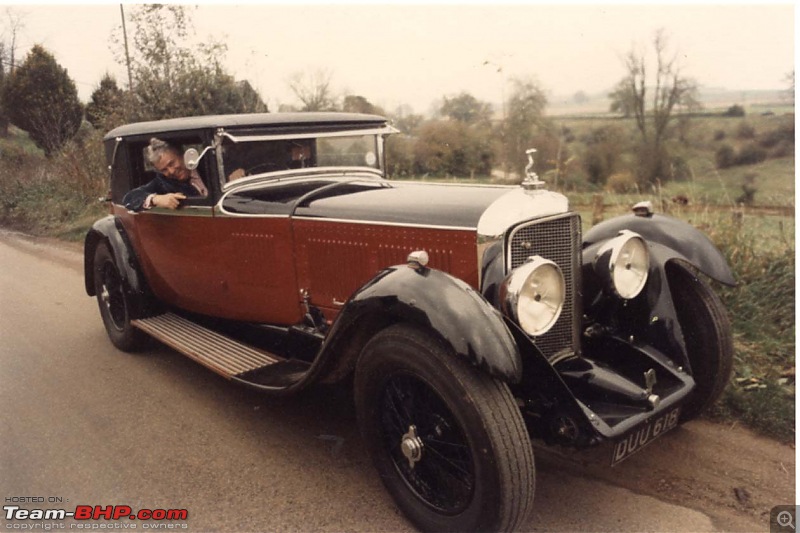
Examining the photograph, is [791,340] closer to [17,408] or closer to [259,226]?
[259,226]

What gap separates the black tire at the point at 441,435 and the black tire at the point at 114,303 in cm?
267

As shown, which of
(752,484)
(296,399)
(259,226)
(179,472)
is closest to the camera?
(752,484)

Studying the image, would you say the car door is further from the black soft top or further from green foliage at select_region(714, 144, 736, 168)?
green foliage at select_region(714, 144, 736, 168)

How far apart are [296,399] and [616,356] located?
1.87m

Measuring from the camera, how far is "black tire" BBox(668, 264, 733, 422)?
2900 millimetres

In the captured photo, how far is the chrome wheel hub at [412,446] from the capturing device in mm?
2316

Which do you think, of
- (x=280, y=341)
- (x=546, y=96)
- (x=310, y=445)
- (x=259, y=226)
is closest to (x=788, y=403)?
(x=310, y=445)

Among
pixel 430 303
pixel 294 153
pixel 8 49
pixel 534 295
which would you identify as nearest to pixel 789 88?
pixel 534 295

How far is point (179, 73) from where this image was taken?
10.2m

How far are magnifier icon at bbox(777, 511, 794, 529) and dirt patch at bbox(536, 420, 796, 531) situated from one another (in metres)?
0.11

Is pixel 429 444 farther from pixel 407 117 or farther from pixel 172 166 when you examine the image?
pixel 407 117

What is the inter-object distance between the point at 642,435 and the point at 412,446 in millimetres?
898

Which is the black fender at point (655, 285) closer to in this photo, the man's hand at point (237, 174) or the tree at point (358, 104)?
the man's hand at point (237, 174)

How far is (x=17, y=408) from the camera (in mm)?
3627
